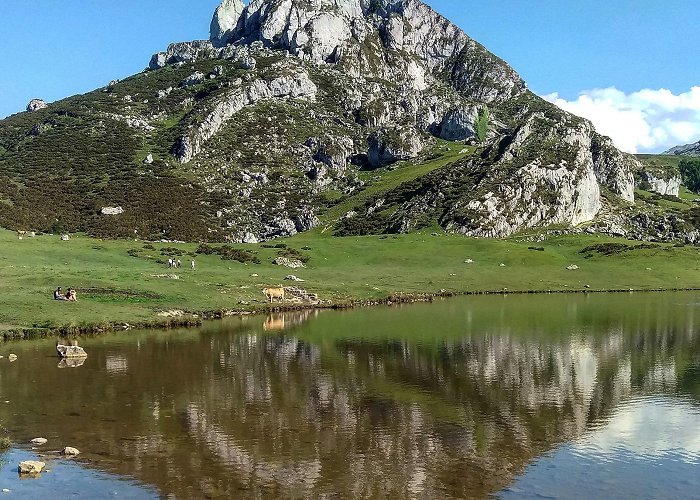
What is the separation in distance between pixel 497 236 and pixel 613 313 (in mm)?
106595

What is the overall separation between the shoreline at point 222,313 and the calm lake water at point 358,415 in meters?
3.46

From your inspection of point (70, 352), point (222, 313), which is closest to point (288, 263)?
point (222, 313)

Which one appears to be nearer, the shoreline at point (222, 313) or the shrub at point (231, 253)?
the shoreline at point (222, 313)

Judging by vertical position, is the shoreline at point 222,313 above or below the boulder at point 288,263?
below

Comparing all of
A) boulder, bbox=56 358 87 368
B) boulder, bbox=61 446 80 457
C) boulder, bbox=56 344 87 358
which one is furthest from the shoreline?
boulder, bbox=61 446 80 457

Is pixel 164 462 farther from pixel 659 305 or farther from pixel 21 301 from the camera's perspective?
pixel 659 305

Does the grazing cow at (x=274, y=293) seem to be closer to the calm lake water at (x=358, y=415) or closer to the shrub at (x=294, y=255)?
the calm lake water at (x=358, y=415)

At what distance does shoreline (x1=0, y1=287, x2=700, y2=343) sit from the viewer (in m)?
53.1

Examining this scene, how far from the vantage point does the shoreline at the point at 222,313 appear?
2092 inches

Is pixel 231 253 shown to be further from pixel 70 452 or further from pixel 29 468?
pixel 29 468

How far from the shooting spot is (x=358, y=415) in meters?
29.5

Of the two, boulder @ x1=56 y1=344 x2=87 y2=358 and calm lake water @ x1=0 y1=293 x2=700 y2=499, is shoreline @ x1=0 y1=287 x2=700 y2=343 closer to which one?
calm lake water @ x1=0 y1=293 x2=700 y2=499

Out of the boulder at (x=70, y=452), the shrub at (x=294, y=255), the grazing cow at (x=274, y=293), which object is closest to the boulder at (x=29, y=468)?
the boulder at (x=70, y=452)

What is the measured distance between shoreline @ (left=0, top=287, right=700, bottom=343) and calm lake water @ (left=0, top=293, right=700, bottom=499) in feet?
11.3
